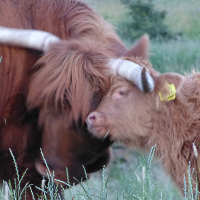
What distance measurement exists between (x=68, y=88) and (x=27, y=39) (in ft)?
1.80

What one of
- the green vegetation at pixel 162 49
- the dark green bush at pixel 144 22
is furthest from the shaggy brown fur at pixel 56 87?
the dark green bush at pixel 144 22

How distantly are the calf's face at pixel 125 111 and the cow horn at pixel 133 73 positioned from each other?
0.11 m

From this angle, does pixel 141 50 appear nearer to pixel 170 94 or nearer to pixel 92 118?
pixel 170 94

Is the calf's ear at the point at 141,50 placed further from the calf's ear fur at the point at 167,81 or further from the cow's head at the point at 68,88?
the calf's ear fur at the point at 167,81

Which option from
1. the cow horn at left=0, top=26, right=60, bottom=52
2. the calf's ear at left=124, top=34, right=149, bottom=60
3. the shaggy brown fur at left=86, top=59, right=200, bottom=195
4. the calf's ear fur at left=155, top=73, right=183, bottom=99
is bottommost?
the shaggy brown fur at left=86, top=59, right=200, bottom=195

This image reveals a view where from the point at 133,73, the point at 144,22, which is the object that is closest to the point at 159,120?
the point at 133,73

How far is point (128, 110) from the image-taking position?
11.8ft

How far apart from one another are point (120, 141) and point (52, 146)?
1.91ft

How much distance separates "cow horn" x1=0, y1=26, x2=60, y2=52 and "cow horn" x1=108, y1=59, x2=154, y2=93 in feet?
1.83

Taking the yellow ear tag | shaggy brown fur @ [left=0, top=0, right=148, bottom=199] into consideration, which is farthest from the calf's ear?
the yellow ear tag

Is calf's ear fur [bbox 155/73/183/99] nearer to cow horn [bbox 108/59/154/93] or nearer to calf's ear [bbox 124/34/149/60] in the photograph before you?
cow horn [bbox 108/59/154/93]

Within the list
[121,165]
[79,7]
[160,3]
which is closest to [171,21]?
[160,3]

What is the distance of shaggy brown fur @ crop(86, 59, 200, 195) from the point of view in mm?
3570

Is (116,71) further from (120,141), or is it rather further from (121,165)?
(121,165)
